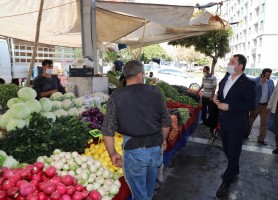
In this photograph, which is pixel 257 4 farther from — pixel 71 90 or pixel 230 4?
pixel 71 90

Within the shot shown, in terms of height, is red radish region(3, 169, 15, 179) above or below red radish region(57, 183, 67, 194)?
above

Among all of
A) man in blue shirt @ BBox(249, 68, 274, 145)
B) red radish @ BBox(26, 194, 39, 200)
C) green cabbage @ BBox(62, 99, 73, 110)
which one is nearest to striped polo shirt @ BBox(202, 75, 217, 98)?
man in blue shirt @ BBox(249, 68, 274, 145)

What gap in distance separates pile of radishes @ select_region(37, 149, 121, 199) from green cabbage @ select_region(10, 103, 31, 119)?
826 millimetres

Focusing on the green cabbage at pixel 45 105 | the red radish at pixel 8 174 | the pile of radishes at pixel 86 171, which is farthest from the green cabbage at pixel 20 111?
the red radish at pixel 8 174

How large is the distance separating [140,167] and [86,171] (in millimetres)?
526

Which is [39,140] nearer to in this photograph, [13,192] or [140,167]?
[13,192]

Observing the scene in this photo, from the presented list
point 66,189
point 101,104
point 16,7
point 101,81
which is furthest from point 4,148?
point 16,7

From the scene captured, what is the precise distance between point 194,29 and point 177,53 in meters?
46.0

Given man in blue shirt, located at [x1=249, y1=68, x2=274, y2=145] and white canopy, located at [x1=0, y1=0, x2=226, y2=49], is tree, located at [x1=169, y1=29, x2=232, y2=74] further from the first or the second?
man in blue shirt, located at [x1=249, y1=68, x2=274, y2=145]

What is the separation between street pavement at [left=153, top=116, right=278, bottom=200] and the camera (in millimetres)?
3936

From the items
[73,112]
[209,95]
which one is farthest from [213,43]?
[73,112]

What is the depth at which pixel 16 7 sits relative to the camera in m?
5.43

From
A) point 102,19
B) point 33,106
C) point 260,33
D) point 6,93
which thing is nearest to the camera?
point 33,106

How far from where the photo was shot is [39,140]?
9.14ft
